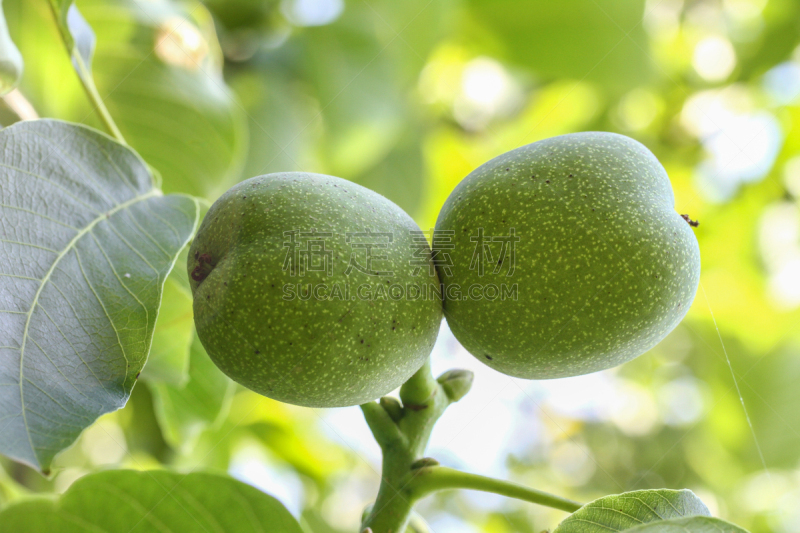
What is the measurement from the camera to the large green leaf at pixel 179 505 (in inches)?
37.3

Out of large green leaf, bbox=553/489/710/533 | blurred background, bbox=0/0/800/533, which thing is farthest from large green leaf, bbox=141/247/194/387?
large green leaf, bbox=553/489/710/533

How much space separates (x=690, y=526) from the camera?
0.77m

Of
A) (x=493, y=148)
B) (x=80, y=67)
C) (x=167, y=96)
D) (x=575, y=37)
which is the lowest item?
(x=493, y=148)

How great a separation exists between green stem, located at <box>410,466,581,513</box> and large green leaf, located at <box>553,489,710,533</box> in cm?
8

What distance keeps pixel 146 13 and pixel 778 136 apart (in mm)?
2560

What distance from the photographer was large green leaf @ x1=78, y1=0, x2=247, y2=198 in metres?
1.61

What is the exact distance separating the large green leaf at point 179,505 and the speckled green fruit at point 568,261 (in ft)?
1.43

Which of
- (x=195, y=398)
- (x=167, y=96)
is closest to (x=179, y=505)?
(x=195, y=398)

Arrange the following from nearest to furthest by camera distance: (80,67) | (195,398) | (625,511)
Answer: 1. (625,511)
2. (80,67)
3. (195,398)

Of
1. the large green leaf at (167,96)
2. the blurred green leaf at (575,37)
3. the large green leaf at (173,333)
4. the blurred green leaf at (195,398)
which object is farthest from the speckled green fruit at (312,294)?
the blurred green leaf at (575,37)

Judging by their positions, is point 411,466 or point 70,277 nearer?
point 70,277

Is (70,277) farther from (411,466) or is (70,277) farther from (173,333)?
(411,466)

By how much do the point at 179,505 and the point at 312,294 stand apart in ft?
1.39

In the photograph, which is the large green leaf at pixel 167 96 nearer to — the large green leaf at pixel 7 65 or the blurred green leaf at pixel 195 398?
the blurred green leaf at pixel 195 398
